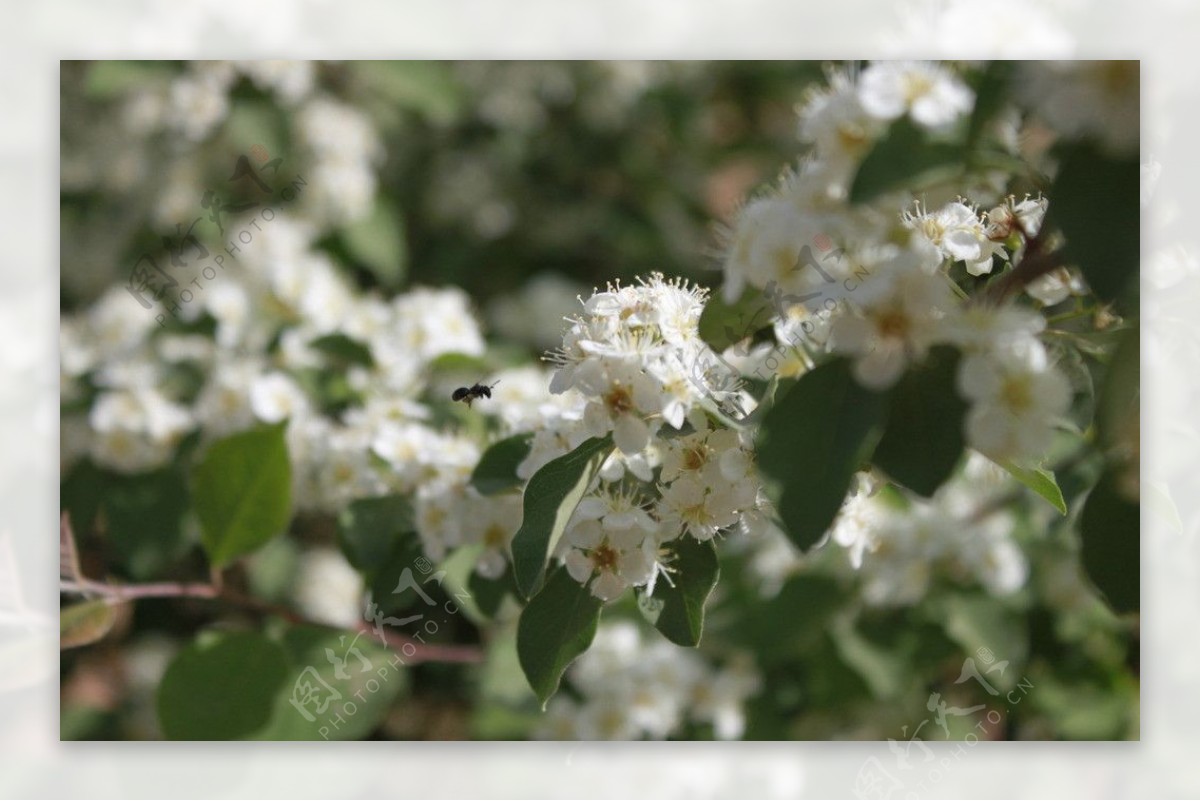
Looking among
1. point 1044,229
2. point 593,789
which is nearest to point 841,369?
point 1044,229

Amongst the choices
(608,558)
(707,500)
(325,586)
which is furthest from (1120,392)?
(325,586)

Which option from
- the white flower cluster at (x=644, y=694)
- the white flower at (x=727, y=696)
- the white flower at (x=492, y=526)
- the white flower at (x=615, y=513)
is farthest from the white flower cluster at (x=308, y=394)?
the white flower at (x=727, y=696)

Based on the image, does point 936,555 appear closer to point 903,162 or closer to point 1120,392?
point 1120,392

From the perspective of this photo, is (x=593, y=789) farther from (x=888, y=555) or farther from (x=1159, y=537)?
(x=1159, y=537)

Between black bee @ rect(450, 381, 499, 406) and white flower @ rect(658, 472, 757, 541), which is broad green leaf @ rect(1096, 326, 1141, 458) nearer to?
white flower @ rect(658, 472, 757, 541)

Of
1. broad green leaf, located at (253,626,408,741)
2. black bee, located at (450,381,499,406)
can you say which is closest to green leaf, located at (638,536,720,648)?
black bee, located at (450,381,499,406)

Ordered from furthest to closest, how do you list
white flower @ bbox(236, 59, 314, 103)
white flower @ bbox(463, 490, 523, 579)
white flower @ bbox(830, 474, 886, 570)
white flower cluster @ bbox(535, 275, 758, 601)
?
white flower @ bbox(236, 59, 314, 103) → white flower @ bbox(463, 490, 523, 579) → white flower @ bbox(830, 474, 886, 570) → white flower cluster @ bbox(535, 275, 758, 601)
